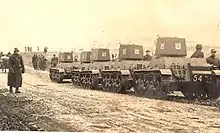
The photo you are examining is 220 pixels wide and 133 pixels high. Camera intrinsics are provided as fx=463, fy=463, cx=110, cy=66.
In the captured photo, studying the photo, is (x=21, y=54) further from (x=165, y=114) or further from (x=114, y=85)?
(x=165, y=114)

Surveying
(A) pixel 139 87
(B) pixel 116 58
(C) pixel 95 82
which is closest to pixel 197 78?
(A) pixel 139 87

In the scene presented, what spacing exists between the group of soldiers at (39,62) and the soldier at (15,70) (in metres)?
0.18

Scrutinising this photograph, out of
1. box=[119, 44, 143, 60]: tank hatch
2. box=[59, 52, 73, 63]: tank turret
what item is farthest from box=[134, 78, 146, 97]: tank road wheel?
box=[59, 52, 73, 63]: tank turret

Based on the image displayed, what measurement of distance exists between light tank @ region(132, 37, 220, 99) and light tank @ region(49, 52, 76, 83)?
832 millimetres

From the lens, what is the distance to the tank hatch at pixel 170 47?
4312mm

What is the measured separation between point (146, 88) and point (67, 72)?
4.51 feet

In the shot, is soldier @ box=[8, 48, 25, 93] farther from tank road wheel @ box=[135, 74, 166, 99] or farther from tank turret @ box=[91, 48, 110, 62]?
tank road wheel @ box=[135, 74, 166, 99]

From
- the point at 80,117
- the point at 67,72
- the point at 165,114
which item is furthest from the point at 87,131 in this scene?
the point at 67,72

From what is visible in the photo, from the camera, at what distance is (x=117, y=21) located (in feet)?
14.5

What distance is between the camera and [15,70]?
186 inches

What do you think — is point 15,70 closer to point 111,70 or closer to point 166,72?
point 111,70

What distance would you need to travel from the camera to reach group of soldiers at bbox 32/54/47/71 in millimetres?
4918

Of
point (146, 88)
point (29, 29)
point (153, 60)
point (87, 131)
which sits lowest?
point (87, 131)

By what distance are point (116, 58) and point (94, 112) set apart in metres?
0.91
